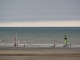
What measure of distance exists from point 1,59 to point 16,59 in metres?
0.94

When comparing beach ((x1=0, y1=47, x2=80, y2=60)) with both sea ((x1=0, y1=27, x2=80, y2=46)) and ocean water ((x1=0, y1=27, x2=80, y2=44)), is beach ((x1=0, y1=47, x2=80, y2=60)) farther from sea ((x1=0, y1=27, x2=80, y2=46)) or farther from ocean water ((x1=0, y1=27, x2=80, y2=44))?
ocean water ((x1=0, y1=27, x2=80, y2=44))

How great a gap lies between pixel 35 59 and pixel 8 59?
1.72 meters

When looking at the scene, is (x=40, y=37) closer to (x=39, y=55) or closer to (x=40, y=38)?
(x=40, y=38)

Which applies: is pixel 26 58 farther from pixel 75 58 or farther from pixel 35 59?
pixel 75 58

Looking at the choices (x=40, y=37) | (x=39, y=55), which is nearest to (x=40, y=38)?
(x=40, y=37)

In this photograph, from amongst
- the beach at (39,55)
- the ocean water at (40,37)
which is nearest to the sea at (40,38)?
the ocean water at (40,37)

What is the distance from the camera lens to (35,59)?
581 inches

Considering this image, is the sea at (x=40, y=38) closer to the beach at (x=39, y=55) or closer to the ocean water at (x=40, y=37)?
the ocean water at (x=40, y=37)

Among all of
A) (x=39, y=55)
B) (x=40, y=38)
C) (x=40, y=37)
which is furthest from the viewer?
(x=40, y=37)

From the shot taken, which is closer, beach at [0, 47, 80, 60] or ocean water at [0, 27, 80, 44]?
beach at [0, 47, 80, 60]

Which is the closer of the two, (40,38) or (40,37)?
(40,38)

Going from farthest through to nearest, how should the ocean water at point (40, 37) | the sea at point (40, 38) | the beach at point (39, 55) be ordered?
1. the ocean water at point (40, 37)
2. the sea at point (40, 38)
3. the beach at point (39, 55)

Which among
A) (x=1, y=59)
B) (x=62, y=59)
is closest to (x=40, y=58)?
(x=62, y=59)

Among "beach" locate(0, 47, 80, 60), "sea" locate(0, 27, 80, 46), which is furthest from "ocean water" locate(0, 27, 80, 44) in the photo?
"beach" locate(0, 47, 80, 60)
